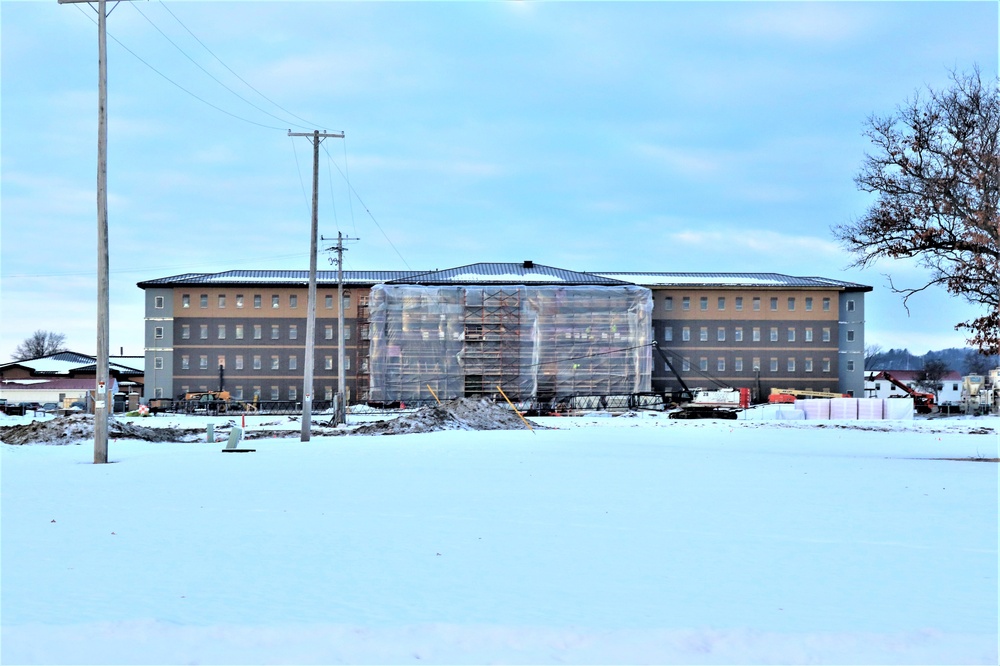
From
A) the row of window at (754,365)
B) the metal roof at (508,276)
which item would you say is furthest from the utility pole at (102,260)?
the row of window at (754,365)

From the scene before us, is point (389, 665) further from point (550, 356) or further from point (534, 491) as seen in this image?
point (550, 356)

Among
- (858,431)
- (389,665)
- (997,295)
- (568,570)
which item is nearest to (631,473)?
(568,570)

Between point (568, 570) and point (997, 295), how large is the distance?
64.4 ft

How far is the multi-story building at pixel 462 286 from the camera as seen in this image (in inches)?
3388

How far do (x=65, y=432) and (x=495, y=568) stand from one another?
Result: 2388 cm

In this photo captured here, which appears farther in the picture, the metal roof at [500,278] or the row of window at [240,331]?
the row of window at [240,331]

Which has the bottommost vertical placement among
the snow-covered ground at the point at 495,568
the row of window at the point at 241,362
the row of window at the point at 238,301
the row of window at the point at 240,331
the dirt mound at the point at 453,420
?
the dirt mound at the point at 453,420

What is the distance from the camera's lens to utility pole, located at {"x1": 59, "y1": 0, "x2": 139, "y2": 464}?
2148 cm

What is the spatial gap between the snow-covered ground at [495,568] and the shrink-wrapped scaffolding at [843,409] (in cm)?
4088

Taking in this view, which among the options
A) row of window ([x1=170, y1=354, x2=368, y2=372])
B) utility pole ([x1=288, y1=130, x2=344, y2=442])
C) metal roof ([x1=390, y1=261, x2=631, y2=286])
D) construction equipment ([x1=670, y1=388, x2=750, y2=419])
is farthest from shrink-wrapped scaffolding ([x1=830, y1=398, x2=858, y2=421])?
row of window ([x1=170, y1=354, x2=368, y2=372])

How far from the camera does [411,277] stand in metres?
85.0

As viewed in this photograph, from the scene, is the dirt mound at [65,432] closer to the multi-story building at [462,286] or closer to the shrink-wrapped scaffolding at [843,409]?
the shrink-wrapped scaffolding at [843,409]

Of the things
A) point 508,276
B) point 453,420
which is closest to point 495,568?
point 453,420

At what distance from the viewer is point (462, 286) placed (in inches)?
3179
